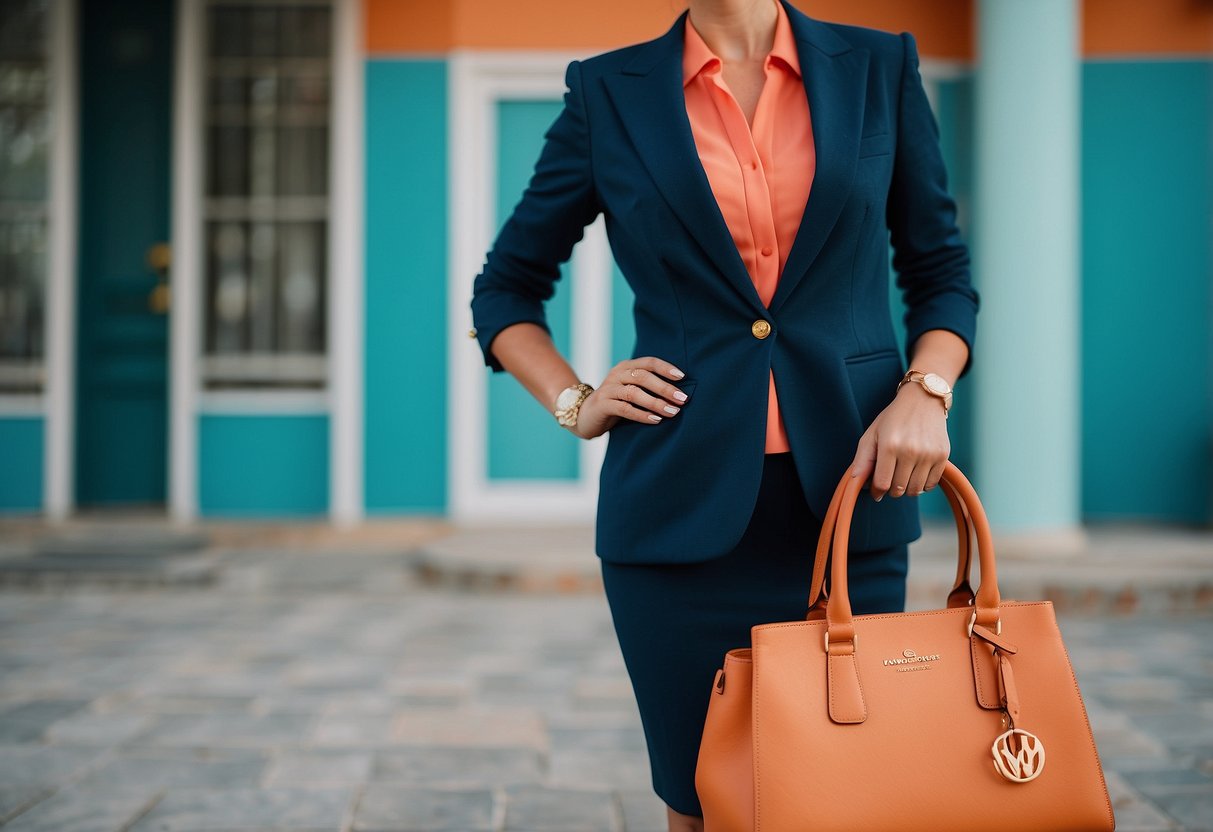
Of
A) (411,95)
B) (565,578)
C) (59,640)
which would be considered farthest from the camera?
(411,95)

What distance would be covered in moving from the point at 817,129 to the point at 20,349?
6.53 metres

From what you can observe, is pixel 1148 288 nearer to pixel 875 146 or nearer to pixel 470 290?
pixel 470 290

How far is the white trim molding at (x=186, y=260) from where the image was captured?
6641 millimetres

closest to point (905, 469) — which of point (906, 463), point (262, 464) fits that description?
point (906, 463)

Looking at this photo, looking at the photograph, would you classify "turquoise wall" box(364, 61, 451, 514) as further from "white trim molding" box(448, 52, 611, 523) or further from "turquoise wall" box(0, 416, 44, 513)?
"turquoise wall" box(0, 416, 44, 513)

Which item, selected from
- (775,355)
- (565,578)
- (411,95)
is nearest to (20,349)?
(411,95)

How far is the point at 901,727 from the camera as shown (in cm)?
130

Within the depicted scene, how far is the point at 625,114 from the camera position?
1.57 m

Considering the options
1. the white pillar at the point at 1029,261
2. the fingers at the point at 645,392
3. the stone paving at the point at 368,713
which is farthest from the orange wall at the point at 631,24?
the fingers at the point at 645,392

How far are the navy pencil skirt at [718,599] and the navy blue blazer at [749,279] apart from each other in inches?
1.8

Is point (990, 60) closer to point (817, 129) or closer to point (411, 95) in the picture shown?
point (411, 95)

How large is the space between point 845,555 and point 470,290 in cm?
548

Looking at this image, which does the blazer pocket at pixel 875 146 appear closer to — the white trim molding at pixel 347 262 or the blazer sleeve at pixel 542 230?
the blazer sleeve at pixel 542 230

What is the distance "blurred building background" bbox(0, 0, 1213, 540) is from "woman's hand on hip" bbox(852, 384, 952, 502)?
5.23 m
